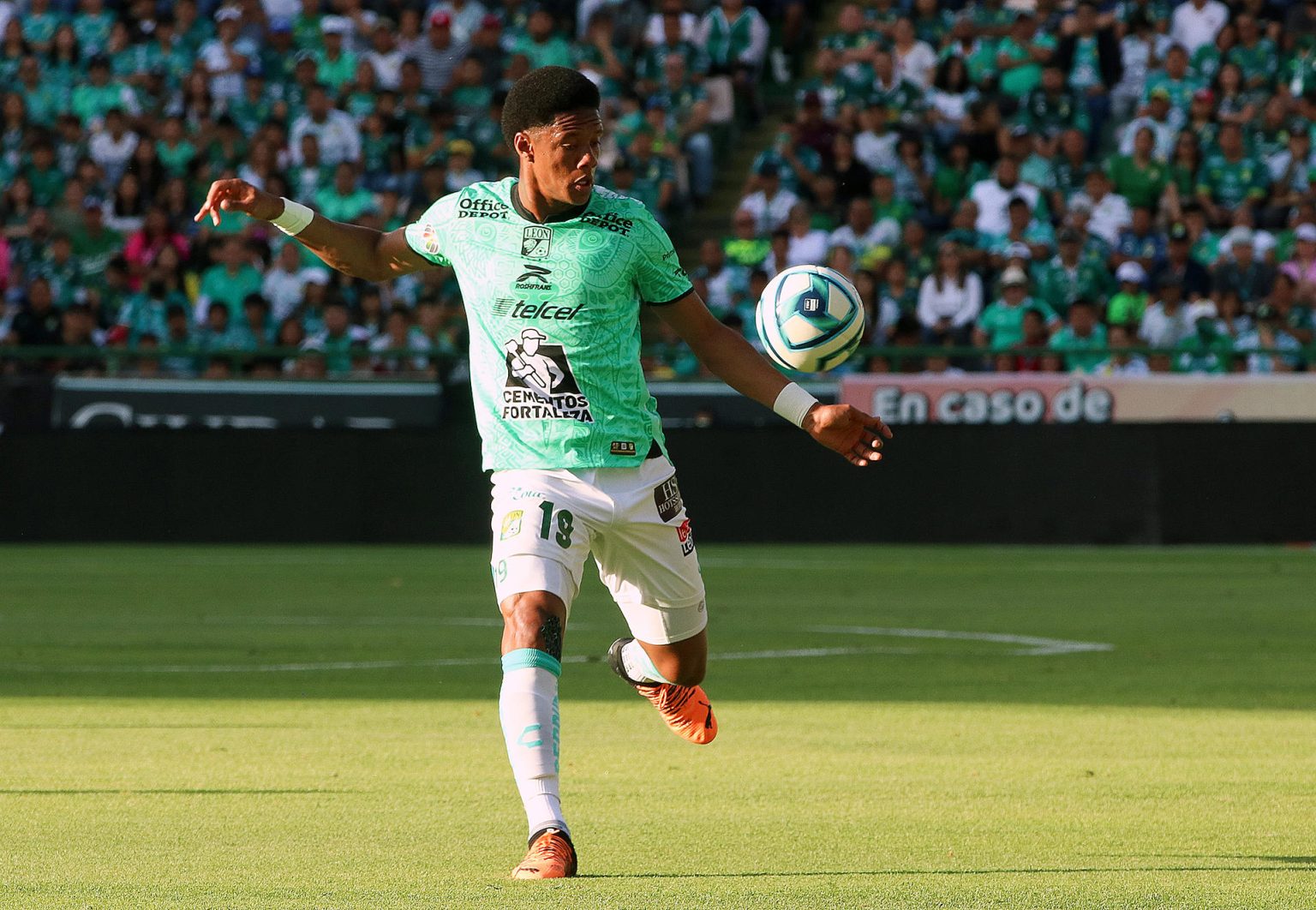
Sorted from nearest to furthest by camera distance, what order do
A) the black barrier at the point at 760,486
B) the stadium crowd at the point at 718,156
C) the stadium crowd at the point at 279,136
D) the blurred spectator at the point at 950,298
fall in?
the black barrier at the point at 760,486
the stadium crowd at the point at 718,156
the blurred spectator at the point at 950,298
the stadium crowd at the point at 279,136

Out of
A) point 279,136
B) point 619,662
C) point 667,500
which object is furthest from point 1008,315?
point 667,500

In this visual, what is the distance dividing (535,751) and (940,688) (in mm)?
4973

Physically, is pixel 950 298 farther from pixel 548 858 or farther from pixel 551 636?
pixel 548 858

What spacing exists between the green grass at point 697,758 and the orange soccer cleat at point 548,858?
67 mm

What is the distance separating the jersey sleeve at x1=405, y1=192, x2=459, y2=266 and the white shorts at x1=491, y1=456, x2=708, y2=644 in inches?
27.8

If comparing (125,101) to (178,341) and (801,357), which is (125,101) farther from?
(801,357)

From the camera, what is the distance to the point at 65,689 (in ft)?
33.7

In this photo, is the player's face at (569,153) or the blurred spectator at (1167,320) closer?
the player's face at (569,153)

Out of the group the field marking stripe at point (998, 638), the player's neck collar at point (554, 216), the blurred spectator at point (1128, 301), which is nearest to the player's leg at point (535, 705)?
the player's neck collar at point (554, 216)

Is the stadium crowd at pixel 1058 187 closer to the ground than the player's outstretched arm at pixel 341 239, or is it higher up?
closer to the ground

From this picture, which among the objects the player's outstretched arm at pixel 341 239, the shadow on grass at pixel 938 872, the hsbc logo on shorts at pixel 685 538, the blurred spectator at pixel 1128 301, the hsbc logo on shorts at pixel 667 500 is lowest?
the blurred spectator at pixel 1128 301

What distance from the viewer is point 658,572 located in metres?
6.34

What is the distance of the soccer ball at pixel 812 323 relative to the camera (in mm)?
6812

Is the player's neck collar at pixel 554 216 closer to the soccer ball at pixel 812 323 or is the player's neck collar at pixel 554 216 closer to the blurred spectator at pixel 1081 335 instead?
Answer: the soccer ball at pixel 812 323
